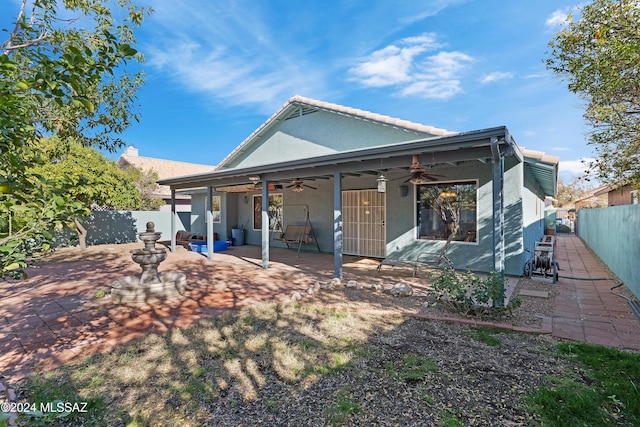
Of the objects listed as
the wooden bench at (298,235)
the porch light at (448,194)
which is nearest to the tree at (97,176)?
the wooden bench at (298,235)

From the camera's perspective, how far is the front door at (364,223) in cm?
1020

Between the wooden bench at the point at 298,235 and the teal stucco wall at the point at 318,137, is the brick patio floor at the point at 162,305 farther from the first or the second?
the teal stucco wall at the point at 318,137

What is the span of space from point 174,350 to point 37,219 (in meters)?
2.55

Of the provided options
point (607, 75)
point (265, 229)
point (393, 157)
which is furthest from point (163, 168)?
point (607, 75)

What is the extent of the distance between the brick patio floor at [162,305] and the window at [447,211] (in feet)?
5.86

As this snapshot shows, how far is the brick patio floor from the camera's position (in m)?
3.90

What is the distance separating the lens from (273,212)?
529 inches

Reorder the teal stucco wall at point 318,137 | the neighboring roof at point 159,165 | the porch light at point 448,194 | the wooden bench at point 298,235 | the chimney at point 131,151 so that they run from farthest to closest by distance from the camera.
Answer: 1. the chimney at point 131,151
2. the neighboring roof at point 159,165
3. the wooden bench at point 298,235
4. the teal stucco wall at point 318,137
5. the porch light at point 448,194

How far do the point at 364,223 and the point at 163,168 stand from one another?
21.5m

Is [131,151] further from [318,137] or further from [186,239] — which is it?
[318,137]

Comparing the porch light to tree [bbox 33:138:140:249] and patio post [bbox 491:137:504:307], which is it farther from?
tree [bbox 33:138:140:249]

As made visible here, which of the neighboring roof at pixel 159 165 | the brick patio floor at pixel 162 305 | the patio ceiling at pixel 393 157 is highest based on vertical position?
the neighboring roof at pixel 159 165

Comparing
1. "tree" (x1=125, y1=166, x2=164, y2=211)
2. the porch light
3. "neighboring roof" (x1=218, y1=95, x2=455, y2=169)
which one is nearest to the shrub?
the porch light

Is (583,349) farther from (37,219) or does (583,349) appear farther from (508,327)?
(37,219)
